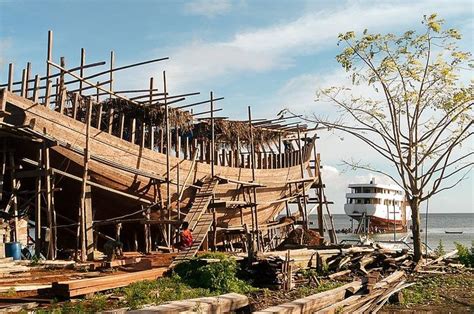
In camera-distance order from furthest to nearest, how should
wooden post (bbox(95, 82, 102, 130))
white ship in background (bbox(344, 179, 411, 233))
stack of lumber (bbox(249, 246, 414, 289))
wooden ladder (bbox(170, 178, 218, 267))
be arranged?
white ship in background (bbox(344, 179, 411, 233)) → wooden post (bbox(95, 82, 102, 130)) → wooden ladder (bbox(170, 178, 218, 267)) → stack of lumber (bbox(249, 246, 414, 289))

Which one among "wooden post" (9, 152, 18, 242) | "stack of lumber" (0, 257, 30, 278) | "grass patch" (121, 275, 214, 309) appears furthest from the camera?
"wooden post" (9, 152, 18, 242)

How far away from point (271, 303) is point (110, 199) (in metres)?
9.50

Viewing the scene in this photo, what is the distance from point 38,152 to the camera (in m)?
17.8

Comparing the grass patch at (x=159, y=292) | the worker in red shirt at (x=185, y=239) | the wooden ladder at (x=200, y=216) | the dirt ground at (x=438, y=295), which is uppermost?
the wooden ladder at (x=200, y=216)

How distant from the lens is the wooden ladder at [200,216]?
17.5 meters

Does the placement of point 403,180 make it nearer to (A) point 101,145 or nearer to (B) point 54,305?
(A) point 101,145

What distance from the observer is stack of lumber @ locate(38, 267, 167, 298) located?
10672mm

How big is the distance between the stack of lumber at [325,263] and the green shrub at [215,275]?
66 centimetres

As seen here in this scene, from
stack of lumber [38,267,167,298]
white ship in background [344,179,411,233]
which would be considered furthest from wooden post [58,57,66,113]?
white ship in background [344,179,411,233]

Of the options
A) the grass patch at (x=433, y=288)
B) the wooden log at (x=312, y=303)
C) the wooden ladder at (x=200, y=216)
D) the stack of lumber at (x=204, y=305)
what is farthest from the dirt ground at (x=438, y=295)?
the wooden ladder at (x=200, y=216)

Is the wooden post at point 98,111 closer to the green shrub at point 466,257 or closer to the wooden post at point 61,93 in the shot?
the wooden post at point 61,93

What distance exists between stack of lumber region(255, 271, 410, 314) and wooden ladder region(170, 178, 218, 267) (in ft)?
17.7

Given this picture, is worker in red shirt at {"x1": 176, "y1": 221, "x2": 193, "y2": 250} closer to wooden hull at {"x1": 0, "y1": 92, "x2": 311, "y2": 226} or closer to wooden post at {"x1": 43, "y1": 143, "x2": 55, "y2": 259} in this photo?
wooden hull at {"x1": 0, "y1": 92, "x2": 311, "y2": 226}

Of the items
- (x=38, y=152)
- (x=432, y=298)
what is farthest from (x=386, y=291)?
(x=38, y=152)
